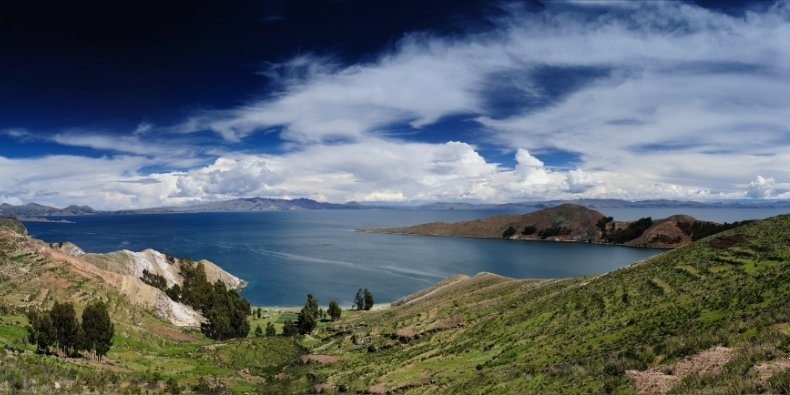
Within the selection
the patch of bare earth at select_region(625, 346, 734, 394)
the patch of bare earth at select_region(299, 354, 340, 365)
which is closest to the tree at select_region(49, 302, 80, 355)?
the patch of bare earth at select_region(299, 354, 340, 365)

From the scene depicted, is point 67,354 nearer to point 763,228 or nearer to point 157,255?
point 763,228

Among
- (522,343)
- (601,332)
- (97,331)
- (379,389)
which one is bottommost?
(379,389)

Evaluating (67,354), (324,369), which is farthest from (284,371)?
(67,354)

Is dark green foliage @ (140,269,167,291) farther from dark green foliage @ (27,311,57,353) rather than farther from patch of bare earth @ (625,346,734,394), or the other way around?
patch of bare earth @ (625,346,734,394)

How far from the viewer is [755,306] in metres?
27.9

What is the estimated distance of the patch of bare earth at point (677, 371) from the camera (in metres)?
19.5

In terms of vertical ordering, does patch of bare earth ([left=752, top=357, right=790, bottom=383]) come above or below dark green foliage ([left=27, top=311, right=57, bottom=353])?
above

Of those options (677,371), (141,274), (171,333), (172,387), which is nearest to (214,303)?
(171,333)

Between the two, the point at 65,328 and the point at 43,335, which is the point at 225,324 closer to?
the point at 65,328

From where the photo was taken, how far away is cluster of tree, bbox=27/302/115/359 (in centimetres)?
4250

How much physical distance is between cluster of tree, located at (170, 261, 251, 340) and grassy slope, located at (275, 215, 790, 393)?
25.0 m

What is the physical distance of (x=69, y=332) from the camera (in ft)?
146

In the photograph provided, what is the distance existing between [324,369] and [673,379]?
38.2 meters

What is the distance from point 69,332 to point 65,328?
568 millimetres
